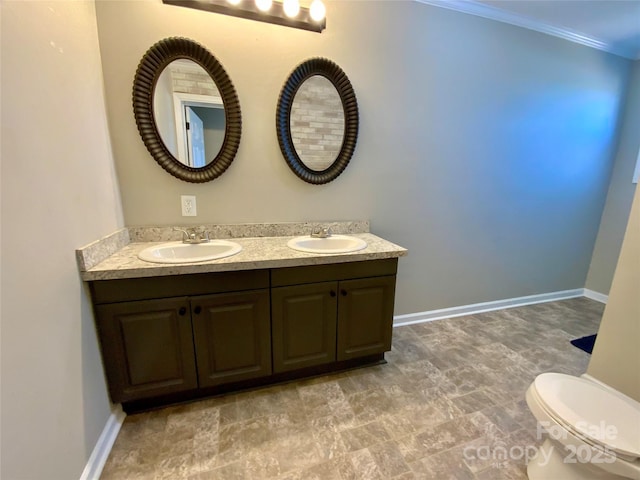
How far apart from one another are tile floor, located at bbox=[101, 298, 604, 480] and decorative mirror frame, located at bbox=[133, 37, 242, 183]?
136 centimetres

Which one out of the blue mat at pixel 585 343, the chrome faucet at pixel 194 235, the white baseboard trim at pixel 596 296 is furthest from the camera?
the white baseboard trim at pixel 596 296

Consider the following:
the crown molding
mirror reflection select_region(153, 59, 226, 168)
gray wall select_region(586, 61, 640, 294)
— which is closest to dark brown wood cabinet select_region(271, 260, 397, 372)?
mirror reflection select_region(153, 59, 226, 168)

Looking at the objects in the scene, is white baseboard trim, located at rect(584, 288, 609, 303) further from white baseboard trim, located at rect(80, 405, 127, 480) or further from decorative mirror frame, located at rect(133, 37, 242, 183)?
white baseboard trim, located at rect(80, 405, 127, 480)

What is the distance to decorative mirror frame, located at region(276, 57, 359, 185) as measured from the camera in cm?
177

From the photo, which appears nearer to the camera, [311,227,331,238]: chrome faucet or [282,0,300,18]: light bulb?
[282,0,300,18]: light bulb

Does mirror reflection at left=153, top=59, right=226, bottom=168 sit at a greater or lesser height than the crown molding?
lesser

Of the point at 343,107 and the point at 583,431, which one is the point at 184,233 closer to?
the point at 343,107

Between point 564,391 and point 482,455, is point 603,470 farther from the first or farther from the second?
point 482,455

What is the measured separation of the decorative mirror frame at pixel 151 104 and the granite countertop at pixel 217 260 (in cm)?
38

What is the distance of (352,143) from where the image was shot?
1947 millimetres

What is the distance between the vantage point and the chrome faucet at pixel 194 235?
1705mm

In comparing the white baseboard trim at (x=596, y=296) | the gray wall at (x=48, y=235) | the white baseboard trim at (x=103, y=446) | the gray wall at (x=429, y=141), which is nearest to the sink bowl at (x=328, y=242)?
the gray wall at (x=429, y=141)

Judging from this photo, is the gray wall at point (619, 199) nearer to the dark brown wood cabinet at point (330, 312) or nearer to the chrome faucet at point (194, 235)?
the dark brown wood cabinet at point (330, 312)

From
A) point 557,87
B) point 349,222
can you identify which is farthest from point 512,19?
point 349,222
